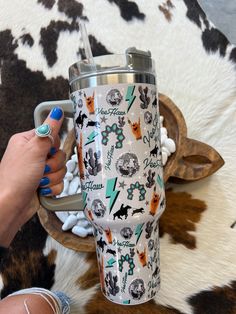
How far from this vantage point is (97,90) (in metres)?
0.47

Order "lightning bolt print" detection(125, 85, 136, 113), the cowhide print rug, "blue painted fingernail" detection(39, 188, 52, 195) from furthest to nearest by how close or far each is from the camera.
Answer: the cowhide print rug < "blue painted fingernail" detection(39, 188, 52, 195) < "lightning bolt print" detection(125, 85, 136, 113)

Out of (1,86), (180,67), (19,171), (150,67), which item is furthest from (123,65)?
(1,86)

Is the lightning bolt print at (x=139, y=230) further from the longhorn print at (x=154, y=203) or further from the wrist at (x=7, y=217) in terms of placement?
the wrist at (x=7, y=217)

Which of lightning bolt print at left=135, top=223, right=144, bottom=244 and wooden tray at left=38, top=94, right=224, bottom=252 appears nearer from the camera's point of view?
lightning bolt print at left=135, top=223, right=144, bottom=244

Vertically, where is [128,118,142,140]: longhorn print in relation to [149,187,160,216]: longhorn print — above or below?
above

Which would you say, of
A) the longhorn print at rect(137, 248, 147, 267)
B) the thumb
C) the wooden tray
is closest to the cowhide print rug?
the wooden tray

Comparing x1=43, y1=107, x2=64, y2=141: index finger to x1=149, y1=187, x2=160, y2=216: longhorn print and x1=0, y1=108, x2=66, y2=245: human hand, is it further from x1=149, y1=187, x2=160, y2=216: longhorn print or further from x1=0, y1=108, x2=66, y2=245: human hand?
x1=149, y1=187, x2=160, y2=216: longhorn print

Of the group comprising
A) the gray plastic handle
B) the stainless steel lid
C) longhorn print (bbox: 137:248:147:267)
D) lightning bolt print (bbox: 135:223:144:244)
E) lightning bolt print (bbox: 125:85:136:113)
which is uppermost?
the stainless steel lid

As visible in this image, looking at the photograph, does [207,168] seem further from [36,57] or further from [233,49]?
[36,57]

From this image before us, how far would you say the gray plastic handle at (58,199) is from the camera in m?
0.53

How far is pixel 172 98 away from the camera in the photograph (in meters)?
0.81

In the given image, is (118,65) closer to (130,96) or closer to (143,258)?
(130,96)

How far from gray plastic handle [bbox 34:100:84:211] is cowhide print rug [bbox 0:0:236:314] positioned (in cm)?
21

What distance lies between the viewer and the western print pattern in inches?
18.5
